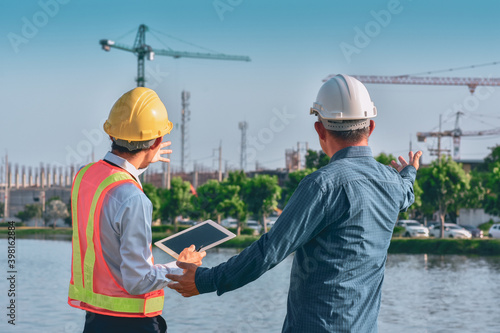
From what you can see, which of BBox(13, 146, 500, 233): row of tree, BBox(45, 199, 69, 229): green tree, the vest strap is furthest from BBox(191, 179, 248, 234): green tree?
the vest strap

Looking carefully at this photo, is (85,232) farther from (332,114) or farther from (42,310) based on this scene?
(42,310)

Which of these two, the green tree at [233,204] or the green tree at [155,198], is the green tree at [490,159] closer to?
the green tree at [233,204]

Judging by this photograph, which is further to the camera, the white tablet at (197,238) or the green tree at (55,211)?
the green tree at (55,211)

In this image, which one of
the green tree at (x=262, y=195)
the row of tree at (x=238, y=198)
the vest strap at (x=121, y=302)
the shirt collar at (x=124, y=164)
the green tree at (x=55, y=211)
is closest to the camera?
the vest strap at (x=121, y=302)

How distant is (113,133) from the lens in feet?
12.0

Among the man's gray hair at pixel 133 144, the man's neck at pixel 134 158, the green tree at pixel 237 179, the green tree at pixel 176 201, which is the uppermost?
the man's gray hair at pixel 133 144

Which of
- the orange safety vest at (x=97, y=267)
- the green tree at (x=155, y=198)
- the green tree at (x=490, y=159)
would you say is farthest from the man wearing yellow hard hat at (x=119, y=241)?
the green tree at (x=490, y=159)

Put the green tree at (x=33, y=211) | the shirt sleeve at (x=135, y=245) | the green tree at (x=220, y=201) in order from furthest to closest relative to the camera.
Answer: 1. the green tree at (x=33, y=211)
2. the green tree at (x=220, y=201)
3. the shirt sleeve at (x=135, y=245)

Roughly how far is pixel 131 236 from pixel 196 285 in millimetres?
354

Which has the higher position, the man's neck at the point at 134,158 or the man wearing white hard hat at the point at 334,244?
the man's neck at the point at 134,158

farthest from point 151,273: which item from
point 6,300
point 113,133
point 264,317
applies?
point 6,300

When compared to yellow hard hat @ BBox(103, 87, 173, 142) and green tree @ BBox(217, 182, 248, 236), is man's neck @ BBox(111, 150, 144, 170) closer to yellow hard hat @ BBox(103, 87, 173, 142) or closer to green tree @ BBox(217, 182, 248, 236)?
yellow hard hat @ BBox(103, 87, 173, 142)

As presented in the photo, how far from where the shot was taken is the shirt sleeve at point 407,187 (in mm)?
3530

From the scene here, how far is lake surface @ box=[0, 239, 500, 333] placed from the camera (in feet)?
57.8
